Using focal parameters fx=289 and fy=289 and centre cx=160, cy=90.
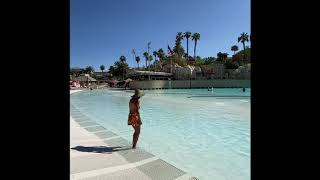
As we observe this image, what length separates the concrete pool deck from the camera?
17.3 feet

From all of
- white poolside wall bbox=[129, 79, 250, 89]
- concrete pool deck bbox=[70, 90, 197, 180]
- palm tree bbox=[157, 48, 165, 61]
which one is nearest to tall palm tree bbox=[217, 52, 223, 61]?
palm tree bbox=[157, 48, 165, 61]

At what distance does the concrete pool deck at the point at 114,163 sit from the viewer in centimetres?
527

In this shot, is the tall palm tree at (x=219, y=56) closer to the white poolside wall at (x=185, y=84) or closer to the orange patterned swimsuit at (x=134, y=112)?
the white poolside wall at (x=185, y=84)

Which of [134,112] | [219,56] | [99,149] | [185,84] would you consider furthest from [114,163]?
[219,56]

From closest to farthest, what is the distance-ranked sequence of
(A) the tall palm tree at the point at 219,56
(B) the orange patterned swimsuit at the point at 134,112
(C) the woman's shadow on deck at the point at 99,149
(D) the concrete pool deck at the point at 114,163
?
(D) the concrete pool deck at the point at 114,163 → (C) the woman's shadow on deck at the point at 99,149 → (B) the orange patterned swimsuit at the point at 134,112 → (A) the tall palm tree at the point at 219,56

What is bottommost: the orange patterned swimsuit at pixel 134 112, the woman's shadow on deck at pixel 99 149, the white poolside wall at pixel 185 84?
the woman's shadow on deck at pixel 99 149


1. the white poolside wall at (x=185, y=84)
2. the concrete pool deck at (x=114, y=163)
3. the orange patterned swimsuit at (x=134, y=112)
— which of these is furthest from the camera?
the white poolside wall at (x=185, y=84)

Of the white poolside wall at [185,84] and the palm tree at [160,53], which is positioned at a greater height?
the palm tree at [160,53]

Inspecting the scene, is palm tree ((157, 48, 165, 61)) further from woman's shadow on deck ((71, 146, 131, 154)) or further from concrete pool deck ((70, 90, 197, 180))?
woman's shadow on deck ((71, 146, 131, 154))

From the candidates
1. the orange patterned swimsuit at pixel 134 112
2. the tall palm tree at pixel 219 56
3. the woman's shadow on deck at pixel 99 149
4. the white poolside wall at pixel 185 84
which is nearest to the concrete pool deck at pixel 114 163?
the woman's shadow on deck at pixel 99 149
